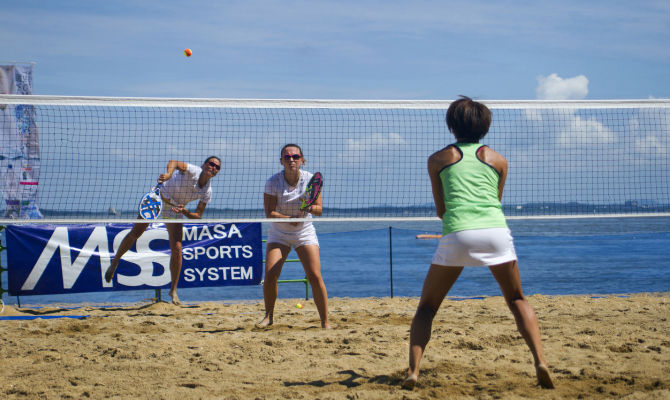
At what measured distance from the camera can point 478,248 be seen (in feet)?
10.7

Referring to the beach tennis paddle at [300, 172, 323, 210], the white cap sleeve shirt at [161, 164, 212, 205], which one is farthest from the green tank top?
the white cap sleeve shirt at [161, 164, 212, 205]

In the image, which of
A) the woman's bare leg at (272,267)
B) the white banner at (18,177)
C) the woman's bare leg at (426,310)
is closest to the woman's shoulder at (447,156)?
the woman's bare leg at (426,310)

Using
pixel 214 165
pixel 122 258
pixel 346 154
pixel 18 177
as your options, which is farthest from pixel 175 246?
pixel 346 154

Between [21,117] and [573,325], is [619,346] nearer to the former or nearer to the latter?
[573,325]

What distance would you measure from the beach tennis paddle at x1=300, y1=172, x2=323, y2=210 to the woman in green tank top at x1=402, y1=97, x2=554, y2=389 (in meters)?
2.03

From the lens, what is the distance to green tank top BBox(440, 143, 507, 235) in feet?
11.0

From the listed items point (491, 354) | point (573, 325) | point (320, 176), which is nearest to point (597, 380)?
point (491, 354)

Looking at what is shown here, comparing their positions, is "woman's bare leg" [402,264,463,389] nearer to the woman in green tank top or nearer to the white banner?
the woman in green tank top

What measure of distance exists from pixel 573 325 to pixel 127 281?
19.7ft

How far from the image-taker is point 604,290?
12.4 meters

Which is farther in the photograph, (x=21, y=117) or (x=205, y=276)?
(x=205, y=276)

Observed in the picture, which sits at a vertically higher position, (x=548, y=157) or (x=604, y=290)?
(x=548, y=157)

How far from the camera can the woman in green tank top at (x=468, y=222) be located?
3311 mm

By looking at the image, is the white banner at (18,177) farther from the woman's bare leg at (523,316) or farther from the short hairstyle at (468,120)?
the woman's bare leg at (523,316)
